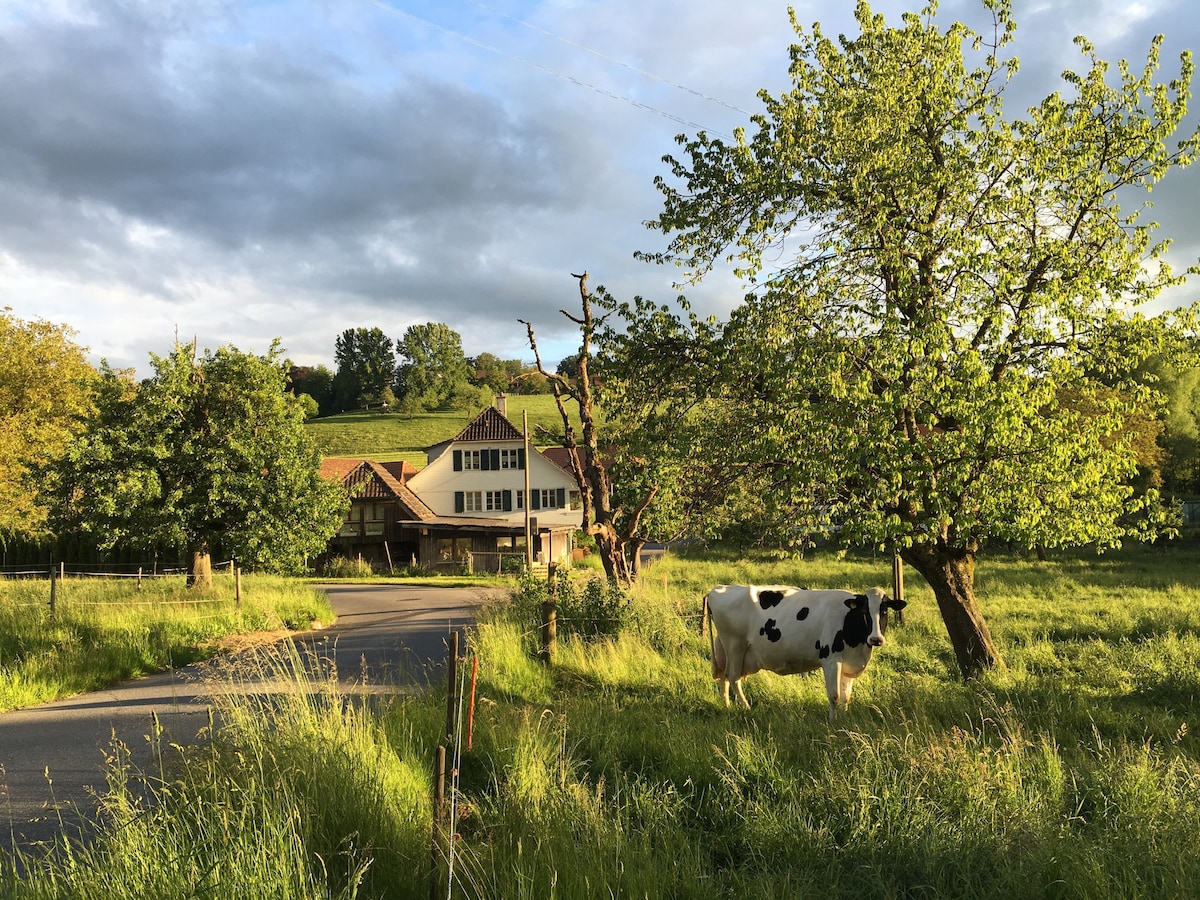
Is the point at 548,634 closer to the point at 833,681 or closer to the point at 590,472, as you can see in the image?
the point at 833,681

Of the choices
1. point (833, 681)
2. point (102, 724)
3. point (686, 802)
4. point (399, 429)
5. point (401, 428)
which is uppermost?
point (401, 428)

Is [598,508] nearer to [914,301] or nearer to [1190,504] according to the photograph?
[914,301]

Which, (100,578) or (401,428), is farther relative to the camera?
(401,428)

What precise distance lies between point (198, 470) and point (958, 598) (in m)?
18.6

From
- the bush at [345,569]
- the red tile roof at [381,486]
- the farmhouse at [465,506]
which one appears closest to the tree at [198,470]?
the bush at [345,569]

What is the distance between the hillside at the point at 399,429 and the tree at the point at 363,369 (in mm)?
9449

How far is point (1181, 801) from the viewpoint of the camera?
16.6 ft

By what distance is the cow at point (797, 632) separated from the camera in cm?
852

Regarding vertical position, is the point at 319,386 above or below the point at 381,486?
above

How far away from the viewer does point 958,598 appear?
35.7ft

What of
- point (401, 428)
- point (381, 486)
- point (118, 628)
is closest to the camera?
point (118, 628)

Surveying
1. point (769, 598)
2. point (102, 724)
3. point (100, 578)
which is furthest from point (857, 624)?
point (100, 578)

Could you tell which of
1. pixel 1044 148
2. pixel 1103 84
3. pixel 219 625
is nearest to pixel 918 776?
pixel 1044 148

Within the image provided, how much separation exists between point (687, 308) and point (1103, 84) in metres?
6.01
